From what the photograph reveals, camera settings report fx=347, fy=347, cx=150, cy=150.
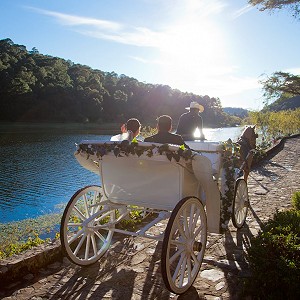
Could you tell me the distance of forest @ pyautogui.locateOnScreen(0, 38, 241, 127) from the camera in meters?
59.8

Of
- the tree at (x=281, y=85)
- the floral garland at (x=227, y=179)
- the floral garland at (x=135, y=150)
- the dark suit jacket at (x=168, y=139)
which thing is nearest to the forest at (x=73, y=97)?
the tree at (x=281, y=85)

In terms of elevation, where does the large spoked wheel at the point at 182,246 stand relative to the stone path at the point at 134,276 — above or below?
above

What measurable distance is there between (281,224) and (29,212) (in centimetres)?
1118

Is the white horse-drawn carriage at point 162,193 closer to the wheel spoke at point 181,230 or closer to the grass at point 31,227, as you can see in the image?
the wheel spoke at point 181,230

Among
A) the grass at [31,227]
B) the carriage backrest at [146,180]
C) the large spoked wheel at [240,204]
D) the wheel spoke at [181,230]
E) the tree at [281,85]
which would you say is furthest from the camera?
the tree at [281,85]

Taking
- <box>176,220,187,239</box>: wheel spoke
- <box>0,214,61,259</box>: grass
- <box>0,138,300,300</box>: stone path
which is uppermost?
<box>176,220,187,239</box>: wheel spoke

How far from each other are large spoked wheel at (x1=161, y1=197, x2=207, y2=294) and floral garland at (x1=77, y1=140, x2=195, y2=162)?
0.45 m

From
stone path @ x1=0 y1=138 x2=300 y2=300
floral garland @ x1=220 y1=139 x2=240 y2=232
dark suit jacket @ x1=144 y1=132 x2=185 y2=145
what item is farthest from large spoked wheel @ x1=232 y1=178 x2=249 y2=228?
dark suit jacket @ x1=144 y1=132 x2=185 y2=145

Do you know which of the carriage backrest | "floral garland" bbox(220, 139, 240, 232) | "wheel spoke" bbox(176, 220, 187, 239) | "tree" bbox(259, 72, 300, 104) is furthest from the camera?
"tree" bbox(259, 72, 300, 104)

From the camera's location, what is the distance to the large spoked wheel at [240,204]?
5.22m

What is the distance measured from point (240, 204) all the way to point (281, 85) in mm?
21690

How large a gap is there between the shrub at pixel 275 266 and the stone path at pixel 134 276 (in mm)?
402

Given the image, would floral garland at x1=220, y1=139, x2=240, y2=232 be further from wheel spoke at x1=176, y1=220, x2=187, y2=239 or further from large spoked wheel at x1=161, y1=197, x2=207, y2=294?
wheel spoke at x1=176, y1=220, x2=187, y2=239

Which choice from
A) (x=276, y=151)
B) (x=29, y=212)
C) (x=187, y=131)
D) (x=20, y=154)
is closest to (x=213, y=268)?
(x=187, y=131)
